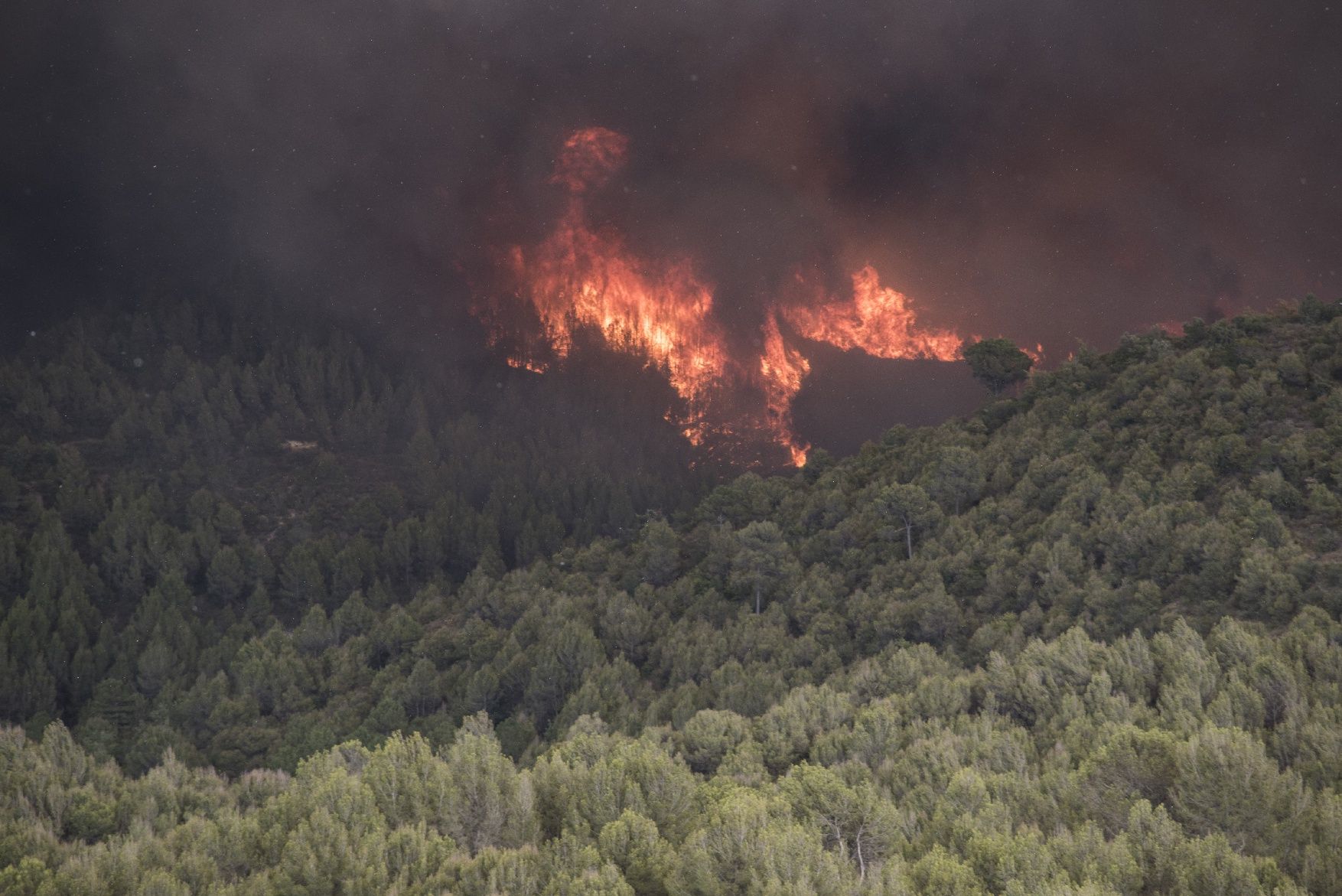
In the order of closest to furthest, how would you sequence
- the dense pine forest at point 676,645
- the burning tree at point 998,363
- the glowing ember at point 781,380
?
the dense pine forest at point 676,645
the burning tree at point 998,363
the glowing ember at point 781,380

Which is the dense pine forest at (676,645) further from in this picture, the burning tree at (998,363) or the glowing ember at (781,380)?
the glowing ember at (781,380)

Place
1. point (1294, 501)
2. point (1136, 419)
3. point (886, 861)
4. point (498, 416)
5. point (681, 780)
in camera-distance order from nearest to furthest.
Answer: point (886, 861)
point (681, 780)
point (1294, 501)
point (1136, 419)
point (498, 416)

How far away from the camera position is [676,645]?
7644 centimetres

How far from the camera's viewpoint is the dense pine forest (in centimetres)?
3359

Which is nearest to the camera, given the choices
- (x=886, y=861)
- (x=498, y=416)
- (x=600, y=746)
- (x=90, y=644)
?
(x=886, y=861)

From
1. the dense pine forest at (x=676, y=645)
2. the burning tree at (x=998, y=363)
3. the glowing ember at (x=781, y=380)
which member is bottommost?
the dense pine forest at (x=676, y=645)

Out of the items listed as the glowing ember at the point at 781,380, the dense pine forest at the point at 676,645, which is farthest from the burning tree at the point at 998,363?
the glowing ember at the point at 781,380

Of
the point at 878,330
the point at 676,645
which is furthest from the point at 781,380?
the point at 676,645

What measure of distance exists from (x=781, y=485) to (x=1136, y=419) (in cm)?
3481

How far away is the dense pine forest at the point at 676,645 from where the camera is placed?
33594mm

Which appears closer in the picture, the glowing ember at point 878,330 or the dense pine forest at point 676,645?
the dense pine forest at point 676,645

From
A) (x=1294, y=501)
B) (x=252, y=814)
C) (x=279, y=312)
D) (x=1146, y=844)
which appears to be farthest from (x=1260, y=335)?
(x=279, y=312)

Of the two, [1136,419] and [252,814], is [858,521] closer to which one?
[1136,419]

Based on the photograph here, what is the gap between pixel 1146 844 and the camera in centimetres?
3003
